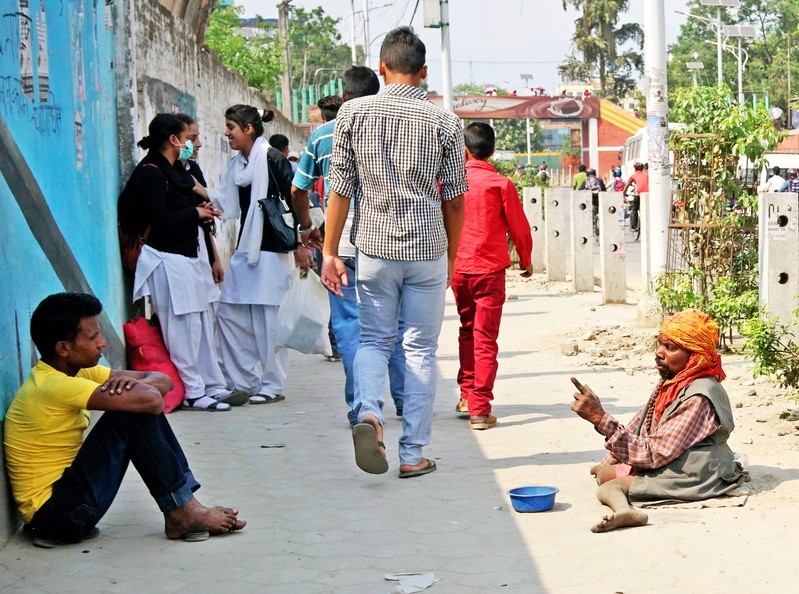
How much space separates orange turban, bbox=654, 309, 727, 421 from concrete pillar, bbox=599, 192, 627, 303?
7.69 meters

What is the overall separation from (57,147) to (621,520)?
329 centimetres

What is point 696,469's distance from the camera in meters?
5.08

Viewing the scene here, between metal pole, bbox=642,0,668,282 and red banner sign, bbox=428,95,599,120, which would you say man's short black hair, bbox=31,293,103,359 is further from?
red banner sign, bbox=428,95,599,120

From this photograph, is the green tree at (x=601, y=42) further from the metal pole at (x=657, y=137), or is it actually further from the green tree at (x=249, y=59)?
the metal pole at (x=657, y=137)

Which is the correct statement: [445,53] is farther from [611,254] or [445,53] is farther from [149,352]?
[149,352]

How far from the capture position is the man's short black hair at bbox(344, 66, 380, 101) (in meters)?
6.69

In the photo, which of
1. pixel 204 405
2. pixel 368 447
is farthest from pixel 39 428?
pixel 204 405

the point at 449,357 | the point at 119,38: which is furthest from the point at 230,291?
the point at 449,357

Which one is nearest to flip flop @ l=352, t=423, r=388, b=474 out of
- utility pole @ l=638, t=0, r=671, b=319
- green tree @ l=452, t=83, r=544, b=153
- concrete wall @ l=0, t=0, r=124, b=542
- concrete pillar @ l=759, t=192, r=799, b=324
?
concrete wall @ l=0, t=0, r=124, b=542

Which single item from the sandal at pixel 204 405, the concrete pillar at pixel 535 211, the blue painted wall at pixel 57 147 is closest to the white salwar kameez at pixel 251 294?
the sandal at pixel 204 405

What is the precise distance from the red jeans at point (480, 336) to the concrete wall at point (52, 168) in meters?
2.13

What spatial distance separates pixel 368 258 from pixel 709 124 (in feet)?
16.1

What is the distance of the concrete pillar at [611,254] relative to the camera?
12.9m

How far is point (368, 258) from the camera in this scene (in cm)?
567
